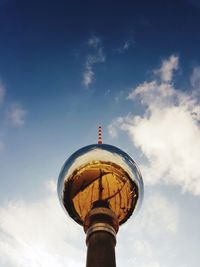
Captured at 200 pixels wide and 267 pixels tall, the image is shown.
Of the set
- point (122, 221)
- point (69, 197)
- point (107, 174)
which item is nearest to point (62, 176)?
point (69, 197)

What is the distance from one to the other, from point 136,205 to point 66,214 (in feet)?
3.65

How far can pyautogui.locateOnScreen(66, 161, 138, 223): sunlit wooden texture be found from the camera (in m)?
5.39

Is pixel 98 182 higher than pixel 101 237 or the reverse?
higher

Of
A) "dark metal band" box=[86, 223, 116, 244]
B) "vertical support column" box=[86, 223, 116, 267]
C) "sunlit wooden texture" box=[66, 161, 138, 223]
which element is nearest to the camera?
"vertical support column" box=[86, 223, 116, 267]

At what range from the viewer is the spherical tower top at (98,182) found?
17.7 feet

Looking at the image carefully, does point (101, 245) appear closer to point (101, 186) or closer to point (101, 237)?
point (101, 237)

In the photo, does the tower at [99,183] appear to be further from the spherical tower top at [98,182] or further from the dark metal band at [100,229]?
the dark metal band at [100,229]

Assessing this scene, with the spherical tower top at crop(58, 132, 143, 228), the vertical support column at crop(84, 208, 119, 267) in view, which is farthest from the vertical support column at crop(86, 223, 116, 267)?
the spherical tower top at crop(58, 132, 143, 228)

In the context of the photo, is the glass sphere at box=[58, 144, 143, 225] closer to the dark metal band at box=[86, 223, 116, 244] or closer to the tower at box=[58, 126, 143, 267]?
the tower at box=[58, 126, 143, 267]

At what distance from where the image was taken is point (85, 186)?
5453 mm

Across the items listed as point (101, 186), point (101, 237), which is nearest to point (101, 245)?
Result: point (101, 237)

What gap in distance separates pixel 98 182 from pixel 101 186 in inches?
3.0

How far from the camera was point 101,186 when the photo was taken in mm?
5473

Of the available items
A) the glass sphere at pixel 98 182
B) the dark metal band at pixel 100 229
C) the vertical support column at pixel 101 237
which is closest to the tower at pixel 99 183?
the glass sphere at pixel 98 182
